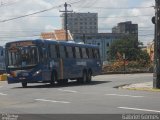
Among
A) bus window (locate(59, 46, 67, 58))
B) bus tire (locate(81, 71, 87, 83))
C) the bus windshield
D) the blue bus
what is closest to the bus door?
the blue bus

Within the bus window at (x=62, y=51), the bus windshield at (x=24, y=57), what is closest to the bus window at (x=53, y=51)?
the bus window at (x=62, y=51)

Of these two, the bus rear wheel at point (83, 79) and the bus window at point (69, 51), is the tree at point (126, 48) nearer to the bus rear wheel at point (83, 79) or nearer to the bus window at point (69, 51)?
the bus rear wheel at point (83, 79)

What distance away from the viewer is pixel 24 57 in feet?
103

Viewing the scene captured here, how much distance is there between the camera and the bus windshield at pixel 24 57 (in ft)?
102

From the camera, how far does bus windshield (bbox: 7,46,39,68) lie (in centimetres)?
3119

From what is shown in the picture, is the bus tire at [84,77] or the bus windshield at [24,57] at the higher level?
the bus windshield at [24,57]

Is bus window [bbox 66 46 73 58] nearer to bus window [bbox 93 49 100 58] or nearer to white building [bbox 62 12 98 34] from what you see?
bus window [bbox 93 49 100 58]

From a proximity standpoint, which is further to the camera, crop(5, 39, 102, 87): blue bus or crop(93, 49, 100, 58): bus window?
crop(93, 49, 100, 58): bus window

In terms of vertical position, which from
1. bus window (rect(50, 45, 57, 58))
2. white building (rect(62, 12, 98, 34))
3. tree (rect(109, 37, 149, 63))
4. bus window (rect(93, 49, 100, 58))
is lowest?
tree (rect(109, 37, 149, 63))

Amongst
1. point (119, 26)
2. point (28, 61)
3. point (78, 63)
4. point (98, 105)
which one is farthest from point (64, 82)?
point (119, 26)

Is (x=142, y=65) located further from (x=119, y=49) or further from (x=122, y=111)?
(x=119, y=49)

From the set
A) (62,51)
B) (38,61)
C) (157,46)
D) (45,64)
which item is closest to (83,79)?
(62,51)

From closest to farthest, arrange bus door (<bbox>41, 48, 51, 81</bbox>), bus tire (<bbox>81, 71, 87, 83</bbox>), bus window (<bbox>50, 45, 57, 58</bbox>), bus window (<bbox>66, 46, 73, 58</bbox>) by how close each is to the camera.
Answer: bus door (<bbox>41, 48, 51, 81</bbox>) < bus window (<bbox>50, 45, 57, 58</bbox>) < bus window (<bbox>66, 46, 73, 58</bbox>) < bus tire (<bbox>81, 71, 87, 83</bbox>)

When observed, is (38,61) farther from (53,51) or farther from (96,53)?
(96,53)
